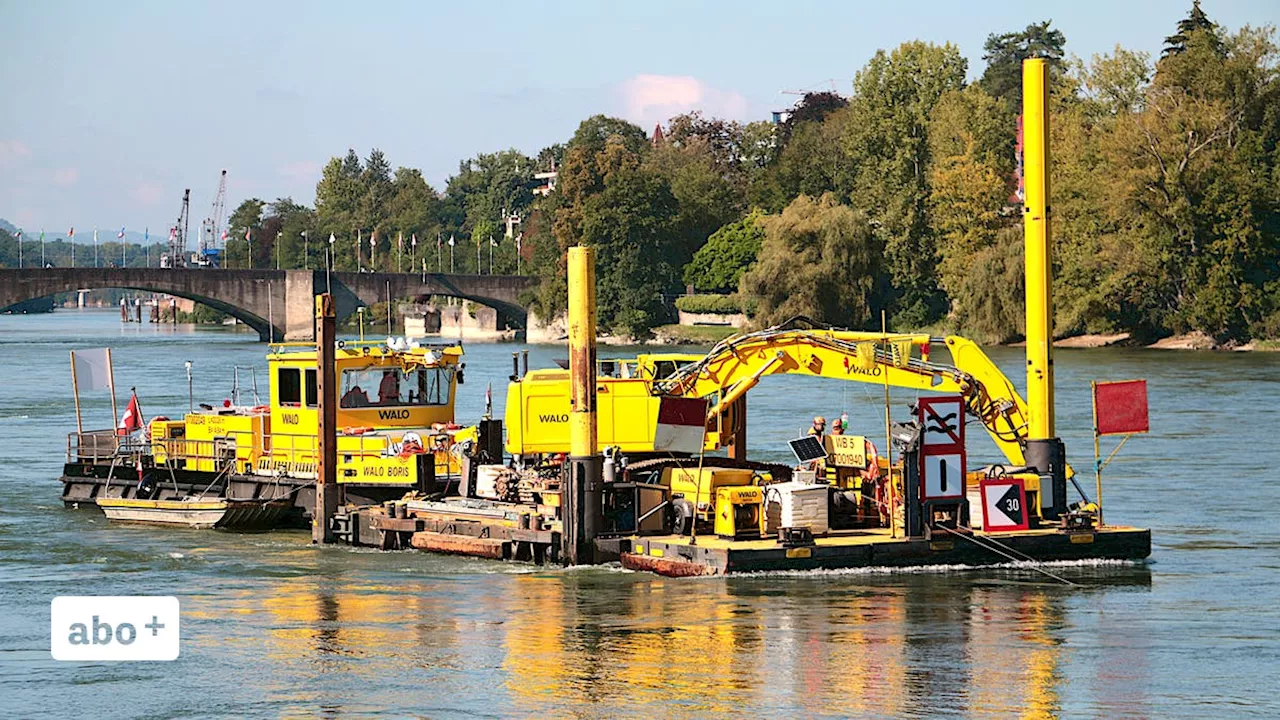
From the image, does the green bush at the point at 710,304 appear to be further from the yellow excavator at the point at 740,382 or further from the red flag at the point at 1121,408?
the red flag at the point at 1121,408

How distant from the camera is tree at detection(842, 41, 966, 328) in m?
136

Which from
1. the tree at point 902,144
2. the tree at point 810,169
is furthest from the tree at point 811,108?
the tree at point 902,144

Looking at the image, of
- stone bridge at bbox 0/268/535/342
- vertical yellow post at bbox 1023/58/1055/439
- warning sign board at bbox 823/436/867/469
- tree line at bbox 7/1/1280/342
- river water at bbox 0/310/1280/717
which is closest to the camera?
river water at bbox 0/310/1280/717

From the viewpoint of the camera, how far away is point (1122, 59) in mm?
119438

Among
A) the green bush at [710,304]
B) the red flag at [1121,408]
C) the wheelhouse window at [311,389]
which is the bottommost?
the red flag at [1121,408]

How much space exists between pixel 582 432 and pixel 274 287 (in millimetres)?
123092

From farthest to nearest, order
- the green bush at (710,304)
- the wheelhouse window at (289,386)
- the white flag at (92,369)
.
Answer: the green bush at (710,304) < the white flag at (92,369) < the wheelhouse window at (289,386)

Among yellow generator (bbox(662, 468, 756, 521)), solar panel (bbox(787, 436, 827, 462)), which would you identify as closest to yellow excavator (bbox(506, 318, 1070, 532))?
yellow generator (bbox(662, 468, 756, 521))

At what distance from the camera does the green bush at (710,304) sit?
147m

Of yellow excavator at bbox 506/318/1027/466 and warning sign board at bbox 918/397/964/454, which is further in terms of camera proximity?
yellow excavator at bbox 506/318/1027/466

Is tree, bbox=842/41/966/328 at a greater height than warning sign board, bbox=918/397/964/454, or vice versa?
tree, bbox=842/41/966/328

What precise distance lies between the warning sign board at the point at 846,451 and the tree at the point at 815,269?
84.4 meters

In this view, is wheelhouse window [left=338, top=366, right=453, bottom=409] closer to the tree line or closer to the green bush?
the tree line

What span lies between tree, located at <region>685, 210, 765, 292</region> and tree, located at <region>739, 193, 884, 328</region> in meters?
23.0
